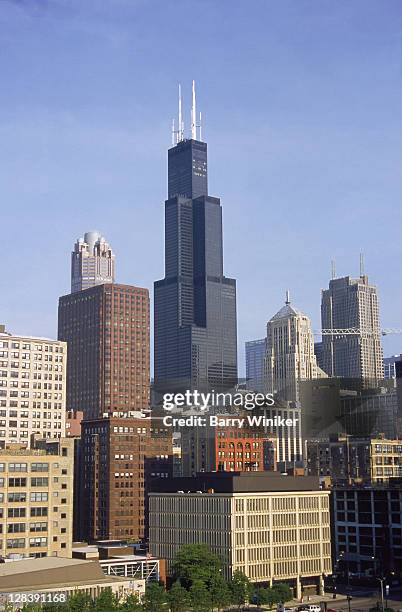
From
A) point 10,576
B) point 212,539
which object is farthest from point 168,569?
point 10,576

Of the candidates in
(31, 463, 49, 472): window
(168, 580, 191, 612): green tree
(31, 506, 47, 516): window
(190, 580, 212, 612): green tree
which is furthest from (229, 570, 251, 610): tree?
(31, 463, 49, 472): window

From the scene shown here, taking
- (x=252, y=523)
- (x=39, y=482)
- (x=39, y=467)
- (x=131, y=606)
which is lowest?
(x=131, y=606)

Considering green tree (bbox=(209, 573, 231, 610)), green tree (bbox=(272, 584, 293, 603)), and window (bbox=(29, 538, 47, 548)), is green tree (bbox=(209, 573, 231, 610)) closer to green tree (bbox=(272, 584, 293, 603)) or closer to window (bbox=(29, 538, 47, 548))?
green tree (bbox=(272, 584, 293, 603))

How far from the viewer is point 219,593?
145125mm

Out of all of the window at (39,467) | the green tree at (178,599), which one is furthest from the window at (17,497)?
the green tree at (178,599)

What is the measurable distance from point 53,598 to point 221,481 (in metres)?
73.2

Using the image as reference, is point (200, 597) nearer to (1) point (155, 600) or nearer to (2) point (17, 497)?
(1) point (155, 600)

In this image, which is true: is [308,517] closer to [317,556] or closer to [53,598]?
[317,556]

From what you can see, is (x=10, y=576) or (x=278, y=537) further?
(x=278, y=537)

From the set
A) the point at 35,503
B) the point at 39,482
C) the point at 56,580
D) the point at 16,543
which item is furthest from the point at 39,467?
the point at 56,580

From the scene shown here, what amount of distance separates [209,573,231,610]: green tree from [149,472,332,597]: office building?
17.3 metres

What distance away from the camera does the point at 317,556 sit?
183 meters

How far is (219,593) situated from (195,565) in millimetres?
10569

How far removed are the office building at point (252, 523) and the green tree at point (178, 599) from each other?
30.6 metres
